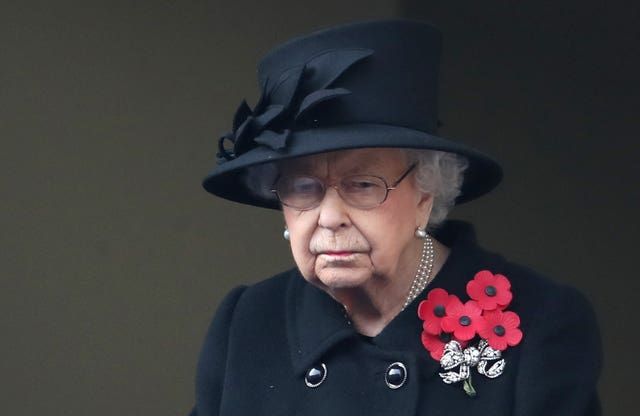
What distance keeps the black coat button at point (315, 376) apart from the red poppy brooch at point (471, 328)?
23 centimetres

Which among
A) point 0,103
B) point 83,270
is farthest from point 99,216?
point 0,103

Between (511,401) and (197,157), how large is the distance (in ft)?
6.50

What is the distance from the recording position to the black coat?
303cm

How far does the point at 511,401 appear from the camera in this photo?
3.04 m

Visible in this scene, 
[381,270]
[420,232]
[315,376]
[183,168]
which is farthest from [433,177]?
[183,168]

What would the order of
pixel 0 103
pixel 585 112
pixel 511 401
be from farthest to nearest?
pixel 585 112 < pixel 0 103 < pixel 511 401

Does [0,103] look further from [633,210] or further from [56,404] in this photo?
[633,210]

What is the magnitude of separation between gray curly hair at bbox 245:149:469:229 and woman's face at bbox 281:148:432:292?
0.11 ft

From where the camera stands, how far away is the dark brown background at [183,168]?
4.59m

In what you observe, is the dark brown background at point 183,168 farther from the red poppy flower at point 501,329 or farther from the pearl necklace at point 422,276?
the red poppy flower at point 501,329

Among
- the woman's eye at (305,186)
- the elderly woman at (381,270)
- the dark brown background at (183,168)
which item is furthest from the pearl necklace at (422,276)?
the dark brown background at (183,168)

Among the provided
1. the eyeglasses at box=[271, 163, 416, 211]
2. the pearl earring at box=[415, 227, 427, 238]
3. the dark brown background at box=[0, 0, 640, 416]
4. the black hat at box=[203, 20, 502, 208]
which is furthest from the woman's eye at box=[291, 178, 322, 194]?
the dark brown background at box=[0, 0, 640, 416]

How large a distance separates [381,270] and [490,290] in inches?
10.7

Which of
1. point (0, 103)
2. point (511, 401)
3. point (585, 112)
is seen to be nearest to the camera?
point (511, 401)
